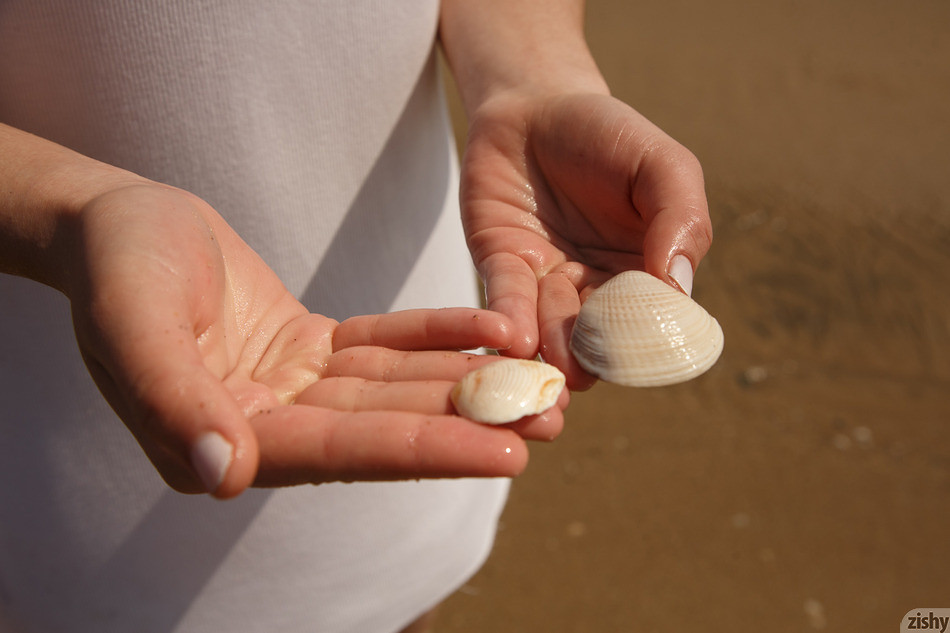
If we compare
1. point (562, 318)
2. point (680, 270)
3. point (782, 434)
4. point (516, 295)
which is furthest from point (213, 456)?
point (782, 434)

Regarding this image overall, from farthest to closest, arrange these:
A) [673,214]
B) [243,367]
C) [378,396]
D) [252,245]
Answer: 1. [252,245]
2. [673,214]
3. [243,367]
4. [378,396]

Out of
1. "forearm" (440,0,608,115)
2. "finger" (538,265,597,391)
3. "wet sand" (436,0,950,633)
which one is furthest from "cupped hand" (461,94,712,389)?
"wet sand" (436,0,950,633)

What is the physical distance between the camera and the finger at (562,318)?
5.29 ft

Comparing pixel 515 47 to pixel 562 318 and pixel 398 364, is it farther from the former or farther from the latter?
pixel 398 364

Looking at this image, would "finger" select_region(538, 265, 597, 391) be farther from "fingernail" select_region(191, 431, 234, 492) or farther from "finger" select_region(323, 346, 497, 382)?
"fingernail" select_region(191, 431, 234, 492)

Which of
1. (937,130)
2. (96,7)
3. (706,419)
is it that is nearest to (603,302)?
(96,7)

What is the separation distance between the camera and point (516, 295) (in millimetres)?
1625

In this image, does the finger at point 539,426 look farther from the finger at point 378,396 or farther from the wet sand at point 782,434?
the wet sand at point 782,434

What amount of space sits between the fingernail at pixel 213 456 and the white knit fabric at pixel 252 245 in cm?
86

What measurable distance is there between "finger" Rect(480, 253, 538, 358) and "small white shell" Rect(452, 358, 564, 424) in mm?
46

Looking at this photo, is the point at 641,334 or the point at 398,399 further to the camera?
the point at 641,334

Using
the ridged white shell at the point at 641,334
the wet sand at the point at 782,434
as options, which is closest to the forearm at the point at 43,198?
the ridged white shell at the point at 641,334

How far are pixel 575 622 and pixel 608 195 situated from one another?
2.65 m

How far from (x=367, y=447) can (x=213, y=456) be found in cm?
25
